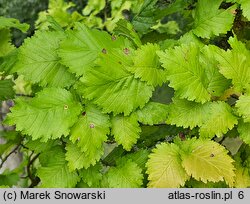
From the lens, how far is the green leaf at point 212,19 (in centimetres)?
123

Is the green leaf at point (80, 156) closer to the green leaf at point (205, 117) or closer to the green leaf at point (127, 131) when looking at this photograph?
the green leaf at point (127, 131)

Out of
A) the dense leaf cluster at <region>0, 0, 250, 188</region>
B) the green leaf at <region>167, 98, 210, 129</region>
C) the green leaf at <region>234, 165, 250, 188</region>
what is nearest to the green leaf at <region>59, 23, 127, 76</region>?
the dense leaf cluster at <region>0, 0, 250, 188</region>

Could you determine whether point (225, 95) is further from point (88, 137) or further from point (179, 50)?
point (88, 137)

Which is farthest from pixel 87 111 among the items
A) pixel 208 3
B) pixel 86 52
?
pixel 208 3

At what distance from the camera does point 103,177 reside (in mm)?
1259

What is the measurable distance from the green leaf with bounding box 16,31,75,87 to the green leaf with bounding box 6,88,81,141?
0.07 meters

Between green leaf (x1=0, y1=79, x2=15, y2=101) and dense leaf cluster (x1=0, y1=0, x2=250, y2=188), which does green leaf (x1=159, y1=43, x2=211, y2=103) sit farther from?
green leaf (x1=0, y1=79, x2=15, y2=101)

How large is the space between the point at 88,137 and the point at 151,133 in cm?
37

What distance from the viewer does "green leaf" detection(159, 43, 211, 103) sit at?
1112mm

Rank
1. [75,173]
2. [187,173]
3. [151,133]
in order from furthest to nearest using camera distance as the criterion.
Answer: [151,133], [75,173], [187,173]

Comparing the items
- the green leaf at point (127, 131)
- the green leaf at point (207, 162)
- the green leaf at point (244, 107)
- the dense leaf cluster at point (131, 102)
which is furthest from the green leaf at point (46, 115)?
the green leaf at point (244, 107)

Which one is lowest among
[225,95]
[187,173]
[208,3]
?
[187,173]

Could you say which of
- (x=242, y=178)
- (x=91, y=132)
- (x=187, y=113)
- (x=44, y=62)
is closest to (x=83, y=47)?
(x=44, y=62)

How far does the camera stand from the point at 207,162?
3.77 feet
